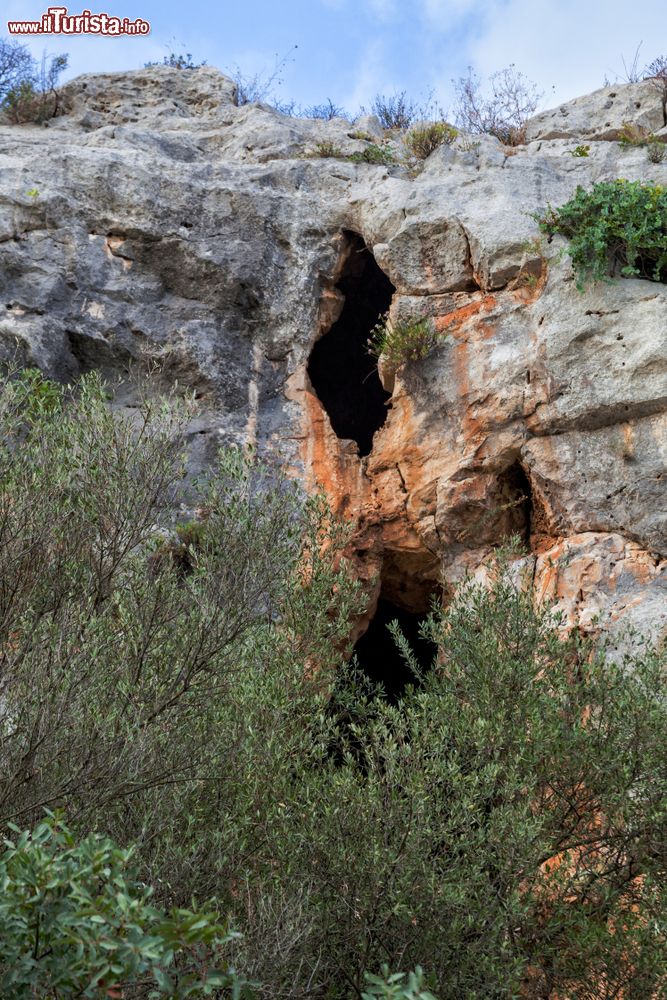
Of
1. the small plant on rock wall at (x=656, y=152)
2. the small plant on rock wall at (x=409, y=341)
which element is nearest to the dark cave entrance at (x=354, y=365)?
the small plant on rock wall at (x=409, y=341)

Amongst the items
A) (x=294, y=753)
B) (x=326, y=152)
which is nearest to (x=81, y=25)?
(x=326, y=152)

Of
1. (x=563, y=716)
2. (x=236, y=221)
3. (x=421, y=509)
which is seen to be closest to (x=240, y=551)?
(x=563, y=716)

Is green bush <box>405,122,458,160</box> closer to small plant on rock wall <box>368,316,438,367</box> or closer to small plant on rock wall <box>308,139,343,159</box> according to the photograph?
small plant on rock wall <box>308,139,343,159</box>

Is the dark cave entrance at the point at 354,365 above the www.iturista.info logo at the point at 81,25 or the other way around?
the other way around

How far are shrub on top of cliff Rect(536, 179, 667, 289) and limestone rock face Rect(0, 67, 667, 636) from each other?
0.26 metres

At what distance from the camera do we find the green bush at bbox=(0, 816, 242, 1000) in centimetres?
358

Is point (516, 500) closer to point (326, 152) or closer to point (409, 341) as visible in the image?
point (409, 341)

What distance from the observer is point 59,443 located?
7812mm

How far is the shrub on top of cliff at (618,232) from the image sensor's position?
10602mm

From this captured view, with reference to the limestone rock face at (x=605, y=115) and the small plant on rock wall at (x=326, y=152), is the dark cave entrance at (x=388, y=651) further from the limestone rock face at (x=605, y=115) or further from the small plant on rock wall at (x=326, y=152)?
the limestone rock face at (x=605, y=115)

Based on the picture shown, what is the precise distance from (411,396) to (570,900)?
20.4 ft

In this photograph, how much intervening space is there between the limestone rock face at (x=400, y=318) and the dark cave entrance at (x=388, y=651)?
1.06 m

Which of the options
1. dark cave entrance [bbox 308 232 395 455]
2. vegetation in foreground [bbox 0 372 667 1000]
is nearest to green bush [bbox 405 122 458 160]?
dark cave entrance [bbox 308 232 395 455]

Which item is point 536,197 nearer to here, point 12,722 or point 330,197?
point 330,197
